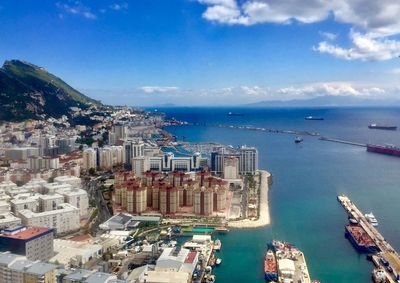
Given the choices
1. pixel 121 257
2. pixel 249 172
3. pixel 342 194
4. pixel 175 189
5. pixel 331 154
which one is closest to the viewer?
pixel 121 257

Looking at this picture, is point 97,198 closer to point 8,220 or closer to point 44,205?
point 44,205

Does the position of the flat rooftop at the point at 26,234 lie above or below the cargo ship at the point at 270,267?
above

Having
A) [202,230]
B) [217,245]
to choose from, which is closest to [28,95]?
[202,230]

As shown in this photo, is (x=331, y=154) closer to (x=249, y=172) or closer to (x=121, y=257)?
(x=249, y=172)

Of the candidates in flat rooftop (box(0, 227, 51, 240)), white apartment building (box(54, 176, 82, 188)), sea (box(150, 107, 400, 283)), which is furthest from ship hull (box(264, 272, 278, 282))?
white apartment building (box(54, 176, 82, 188))

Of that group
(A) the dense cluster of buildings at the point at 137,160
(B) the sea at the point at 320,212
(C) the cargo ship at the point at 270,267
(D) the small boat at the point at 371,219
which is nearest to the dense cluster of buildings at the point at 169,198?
(B) the sea at the point at 320,212

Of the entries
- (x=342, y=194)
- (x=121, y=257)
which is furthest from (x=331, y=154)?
(x=121, y=257)

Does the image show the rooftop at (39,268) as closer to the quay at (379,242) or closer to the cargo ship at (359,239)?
the quay at (379,242)
